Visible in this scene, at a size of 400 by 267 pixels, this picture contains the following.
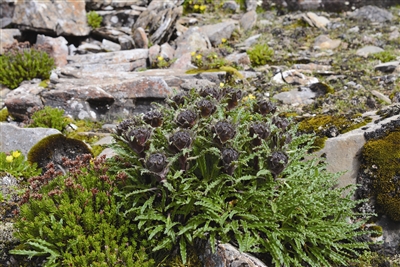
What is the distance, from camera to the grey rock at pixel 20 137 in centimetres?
595

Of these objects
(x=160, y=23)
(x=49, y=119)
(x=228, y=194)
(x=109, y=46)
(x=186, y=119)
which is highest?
(x=186, y=119)

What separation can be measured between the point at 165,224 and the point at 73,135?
3.62 metres

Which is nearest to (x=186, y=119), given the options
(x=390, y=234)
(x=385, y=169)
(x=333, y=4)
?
(x=385, y=169)

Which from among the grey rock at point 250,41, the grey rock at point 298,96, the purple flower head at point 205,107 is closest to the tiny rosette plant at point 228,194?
the purple flower head at point 205,107

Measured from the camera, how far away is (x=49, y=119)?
263 inches

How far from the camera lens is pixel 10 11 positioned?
12156 millimetres

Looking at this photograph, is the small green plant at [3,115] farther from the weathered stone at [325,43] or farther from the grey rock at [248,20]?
the weathered stone at [325,43]

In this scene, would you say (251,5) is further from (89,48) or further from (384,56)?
(89,48)

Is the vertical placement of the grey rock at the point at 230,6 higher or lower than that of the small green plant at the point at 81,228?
lower

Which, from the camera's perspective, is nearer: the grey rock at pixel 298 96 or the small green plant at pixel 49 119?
the small green plant at pixel 49 119

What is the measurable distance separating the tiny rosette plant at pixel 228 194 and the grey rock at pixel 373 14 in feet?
33.6

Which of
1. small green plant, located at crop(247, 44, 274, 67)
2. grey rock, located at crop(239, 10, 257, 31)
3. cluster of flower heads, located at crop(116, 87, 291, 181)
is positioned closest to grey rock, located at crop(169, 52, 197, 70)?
small green plant, located at crop(247, 44, 274, 67)

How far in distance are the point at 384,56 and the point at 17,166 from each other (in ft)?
26.7

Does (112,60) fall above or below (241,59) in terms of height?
below
